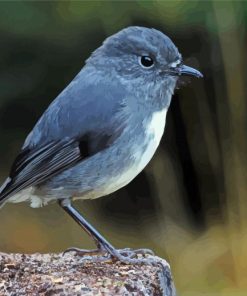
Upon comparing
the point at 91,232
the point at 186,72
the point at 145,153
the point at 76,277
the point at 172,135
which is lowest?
the point at 76,277

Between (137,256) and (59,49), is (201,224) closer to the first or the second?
(59,49)

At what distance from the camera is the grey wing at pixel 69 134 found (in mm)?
2771

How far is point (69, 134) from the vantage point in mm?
2775

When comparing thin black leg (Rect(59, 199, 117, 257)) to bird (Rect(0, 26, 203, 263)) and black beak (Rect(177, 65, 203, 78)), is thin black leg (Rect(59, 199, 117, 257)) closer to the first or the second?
bird (Rect(0, 26, 203, 263))

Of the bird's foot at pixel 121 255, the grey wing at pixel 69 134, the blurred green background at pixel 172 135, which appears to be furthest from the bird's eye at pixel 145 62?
the blurred green background at pixel 172 135

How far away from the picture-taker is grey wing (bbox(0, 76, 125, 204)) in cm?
277

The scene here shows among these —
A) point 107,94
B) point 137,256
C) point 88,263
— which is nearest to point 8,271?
point 88,263

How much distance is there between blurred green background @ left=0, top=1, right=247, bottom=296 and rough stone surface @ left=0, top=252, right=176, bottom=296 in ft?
7.37

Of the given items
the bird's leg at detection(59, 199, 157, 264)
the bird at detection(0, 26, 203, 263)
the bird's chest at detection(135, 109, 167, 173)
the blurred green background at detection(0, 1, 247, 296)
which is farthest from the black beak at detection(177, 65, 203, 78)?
the blurred green background at detection(0, 1, 247, 296)

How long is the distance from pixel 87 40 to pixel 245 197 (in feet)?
4.37

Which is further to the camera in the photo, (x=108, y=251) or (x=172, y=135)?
(x=172, y=135)

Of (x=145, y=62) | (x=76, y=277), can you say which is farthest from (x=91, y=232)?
(x=145, y=62)

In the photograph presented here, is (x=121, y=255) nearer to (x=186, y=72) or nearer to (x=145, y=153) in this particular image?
(x=145, y=153)

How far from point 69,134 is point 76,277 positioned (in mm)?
457
